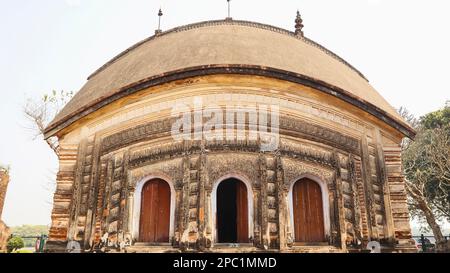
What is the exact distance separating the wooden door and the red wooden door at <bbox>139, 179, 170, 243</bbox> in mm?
2347

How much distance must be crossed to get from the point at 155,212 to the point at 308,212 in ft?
9.24

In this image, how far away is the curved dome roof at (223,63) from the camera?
6756 millimetres

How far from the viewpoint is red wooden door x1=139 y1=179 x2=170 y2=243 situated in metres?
6.45

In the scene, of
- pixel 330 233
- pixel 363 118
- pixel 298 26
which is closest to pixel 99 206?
pixel 330 233

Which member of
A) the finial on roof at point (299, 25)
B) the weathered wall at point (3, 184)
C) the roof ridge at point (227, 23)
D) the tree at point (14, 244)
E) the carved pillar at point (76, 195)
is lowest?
the tree at point (14, 244)

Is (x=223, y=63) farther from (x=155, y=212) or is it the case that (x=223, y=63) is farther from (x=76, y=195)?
(x=76, y=195)

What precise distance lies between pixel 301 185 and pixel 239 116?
5.75 ft

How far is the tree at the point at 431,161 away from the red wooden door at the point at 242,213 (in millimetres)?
11513

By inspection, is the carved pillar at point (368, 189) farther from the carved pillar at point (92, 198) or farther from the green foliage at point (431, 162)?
the green foliage at point (431, 162)

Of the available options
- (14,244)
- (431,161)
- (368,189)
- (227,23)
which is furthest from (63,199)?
(431,161)

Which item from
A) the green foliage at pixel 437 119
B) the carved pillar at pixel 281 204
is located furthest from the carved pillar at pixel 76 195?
the green foliage at pixel 437 119

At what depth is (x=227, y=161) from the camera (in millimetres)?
6379
